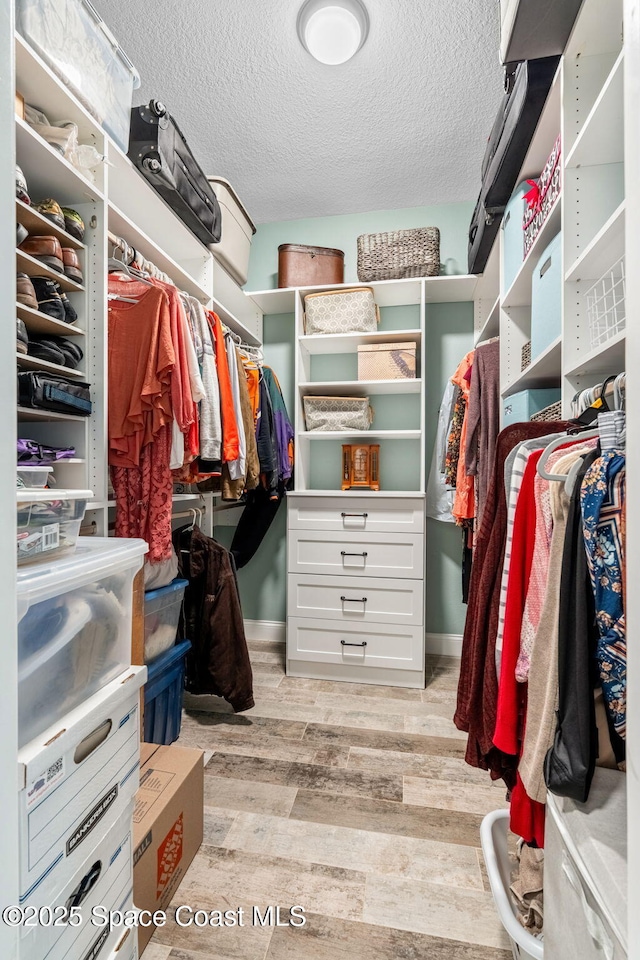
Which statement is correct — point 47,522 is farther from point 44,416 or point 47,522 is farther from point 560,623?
point 560,623

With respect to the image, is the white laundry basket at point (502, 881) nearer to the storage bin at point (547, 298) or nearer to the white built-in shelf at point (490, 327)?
the storage bin at point (547, 298)

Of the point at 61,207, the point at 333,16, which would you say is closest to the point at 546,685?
the point at 61,207

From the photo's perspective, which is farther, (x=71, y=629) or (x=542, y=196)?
(x=542, y=196)

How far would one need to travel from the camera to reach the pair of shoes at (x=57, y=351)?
127cm

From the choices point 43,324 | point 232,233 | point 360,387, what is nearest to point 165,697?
point 43,324

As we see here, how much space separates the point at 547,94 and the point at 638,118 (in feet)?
4.09

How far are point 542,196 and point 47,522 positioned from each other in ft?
5.18

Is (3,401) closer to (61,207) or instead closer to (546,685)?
(546,685)

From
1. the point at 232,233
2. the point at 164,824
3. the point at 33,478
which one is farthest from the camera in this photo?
the point at 232,233

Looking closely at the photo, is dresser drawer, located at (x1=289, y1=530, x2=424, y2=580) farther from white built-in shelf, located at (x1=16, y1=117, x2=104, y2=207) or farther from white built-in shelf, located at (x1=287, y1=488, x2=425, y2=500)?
white built-in shelf, located at (x1=16, y1=117, x2=104, y2=207)

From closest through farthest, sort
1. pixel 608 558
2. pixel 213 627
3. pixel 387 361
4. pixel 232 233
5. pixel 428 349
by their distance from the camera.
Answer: pixel 608 558, pixel 213 627, pixel 232 233, pixel 387 361, pixel 428 349

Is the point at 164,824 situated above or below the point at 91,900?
below

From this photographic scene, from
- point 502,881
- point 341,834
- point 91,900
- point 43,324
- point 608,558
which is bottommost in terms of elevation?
point 341,834

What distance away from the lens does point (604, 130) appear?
1.00m
